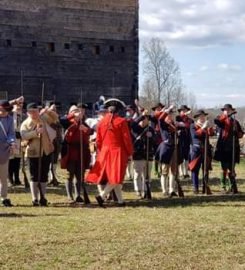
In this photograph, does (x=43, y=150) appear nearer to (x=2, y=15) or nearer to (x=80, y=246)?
(x=80, y=246)

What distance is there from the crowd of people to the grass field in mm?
504

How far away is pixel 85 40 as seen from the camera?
3697 centimetres

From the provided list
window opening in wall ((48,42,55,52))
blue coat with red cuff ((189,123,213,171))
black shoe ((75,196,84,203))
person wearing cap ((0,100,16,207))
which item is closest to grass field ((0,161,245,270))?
black shoe ((75,196,84,203))

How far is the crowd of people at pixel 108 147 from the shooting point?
1147 centimetres

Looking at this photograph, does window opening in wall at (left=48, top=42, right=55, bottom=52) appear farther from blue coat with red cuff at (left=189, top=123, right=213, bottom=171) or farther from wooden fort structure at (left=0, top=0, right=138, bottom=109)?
blue coat with red cuff at (left=189, top=123, right=213, bottom=171)

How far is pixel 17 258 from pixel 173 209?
14.0ft

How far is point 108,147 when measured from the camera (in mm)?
11508

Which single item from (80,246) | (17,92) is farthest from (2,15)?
(80,246)

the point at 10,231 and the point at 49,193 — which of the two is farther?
the point at 49,193

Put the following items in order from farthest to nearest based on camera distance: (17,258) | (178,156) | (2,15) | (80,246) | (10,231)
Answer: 1. (2,15)
2. (178,156)
3. (10,231)
4. (80,246)
5. (17,258)

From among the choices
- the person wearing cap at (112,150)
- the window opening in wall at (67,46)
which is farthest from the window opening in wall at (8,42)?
the person wearing cap at (112,150)

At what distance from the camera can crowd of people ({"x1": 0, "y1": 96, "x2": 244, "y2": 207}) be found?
1147 cm

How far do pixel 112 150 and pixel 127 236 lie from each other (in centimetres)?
313

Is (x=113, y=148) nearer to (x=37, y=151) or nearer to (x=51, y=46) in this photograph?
(x=37, y=151)
